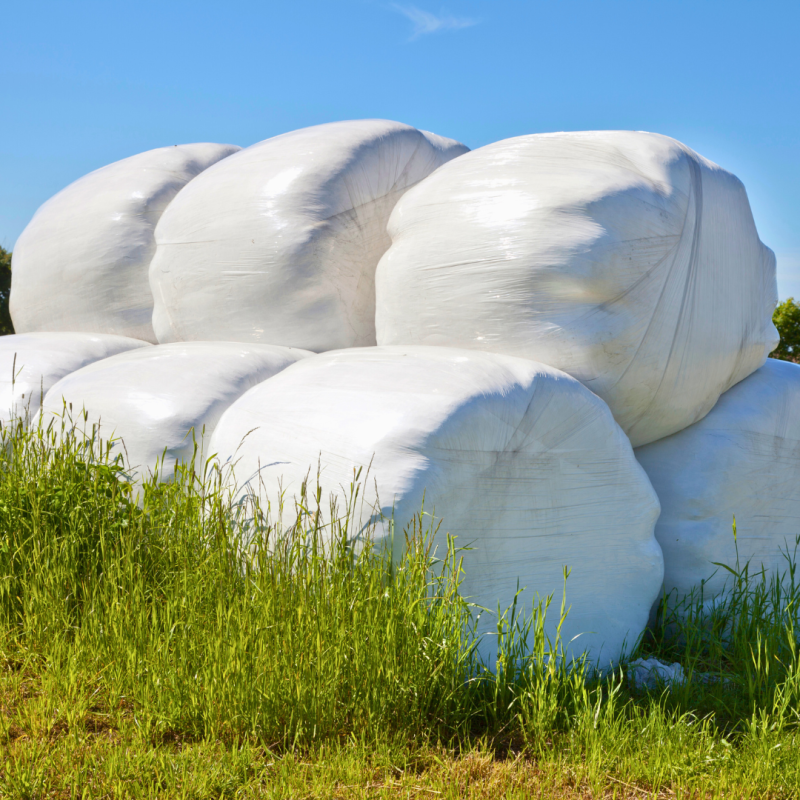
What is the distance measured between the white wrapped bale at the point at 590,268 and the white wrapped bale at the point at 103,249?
5.41 ft

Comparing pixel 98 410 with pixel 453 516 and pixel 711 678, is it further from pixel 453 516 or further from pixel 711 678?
pixel 711 678

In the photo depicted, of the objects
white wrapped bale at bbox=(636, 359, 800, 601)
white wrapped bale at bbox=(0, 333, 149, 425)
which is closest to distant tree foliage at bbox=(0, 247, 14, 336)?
white wrapped bale at bbox=(0, 333, 149, 425)

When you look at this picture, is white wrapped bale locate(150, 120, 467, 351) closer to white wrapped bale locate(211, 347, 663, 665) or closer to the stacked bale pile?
the stacked bale pile

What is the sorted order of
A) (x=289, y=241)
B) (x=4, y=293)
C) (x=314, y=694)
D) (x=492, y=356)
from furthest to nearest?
(x=4, y=293) → (x=289, y=241) → (x=492, y=356) → (x=314, y=694)

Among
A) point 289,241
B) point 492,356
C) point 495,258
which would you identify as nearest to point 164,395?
point 289,241

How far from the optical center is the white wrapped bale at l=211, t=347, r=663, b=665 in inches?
97.3

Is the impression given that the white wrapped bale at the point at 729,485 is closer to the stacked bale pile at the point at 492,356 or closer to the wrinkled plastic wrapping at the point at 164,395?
the stacked bale pile at the point at 492,356


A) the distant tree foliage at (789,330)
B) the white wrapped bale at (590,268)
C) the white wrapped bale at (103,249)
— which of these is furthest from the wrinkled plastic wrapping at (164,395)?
the distant tree foliage at (789,330)

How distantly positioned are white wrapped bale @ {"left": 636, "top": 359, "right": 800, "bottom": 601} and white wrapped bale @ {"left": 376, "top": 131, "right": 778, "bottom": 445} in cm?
12

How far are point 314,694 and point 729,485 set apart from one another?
2.04 meters

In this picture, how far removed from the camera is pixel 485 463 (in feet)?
8.51

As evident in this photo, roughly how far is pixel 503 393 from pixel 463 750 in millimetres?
1080

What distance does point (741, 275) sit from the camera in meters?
3.43

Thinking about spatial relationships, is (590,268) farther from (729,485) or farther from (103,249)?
(103,249)
